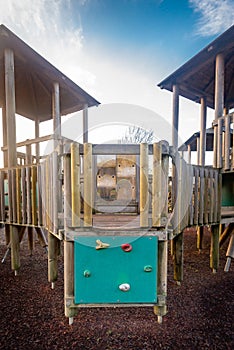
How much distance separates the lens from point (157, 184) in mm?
2156

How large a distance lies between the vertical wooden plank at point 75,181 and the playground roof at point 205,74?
15.5 feet

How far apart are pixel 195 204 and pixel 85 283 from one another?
2180 mm

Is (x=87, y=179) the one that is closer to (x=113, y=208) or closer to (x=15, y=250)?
(x=113, y=208)

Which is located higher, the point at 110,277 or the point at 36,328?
the point at 110,277

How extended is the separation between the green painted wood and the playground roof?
495 cm

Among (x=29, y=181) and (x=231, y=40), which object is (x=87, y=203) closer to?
(x=29, y=181)

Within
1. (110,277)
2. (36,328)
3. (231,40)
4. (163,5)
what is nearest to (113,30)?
(163,5)

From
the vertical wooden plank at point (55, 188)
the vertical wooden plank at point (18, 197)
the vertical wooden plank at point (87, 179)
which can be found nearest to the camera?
the vertical wooden plank at point (87, 179)

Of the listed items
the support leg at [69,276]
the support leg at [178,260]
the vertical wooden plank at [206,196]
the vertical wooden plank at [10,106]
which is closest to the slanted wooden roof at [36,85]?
the vertical wooden plank at [10,106]

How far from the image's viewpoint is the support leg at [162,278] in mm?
2227

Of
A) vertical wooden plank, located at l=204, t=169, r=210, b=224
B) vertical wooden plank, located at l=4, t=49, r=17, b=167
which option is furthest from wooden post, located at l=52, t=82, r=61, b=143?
vertical wooden plank, located at l=204, t=169, r=210, b=224

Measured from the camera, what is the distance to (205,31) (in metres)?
7.16

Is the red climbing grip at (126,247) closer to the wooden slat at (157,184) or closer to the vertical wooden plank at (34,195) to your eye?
the wooden slat at (157,184)

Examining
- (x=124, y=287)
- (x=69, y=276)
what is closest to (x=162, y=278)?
(x=124, y=287)
